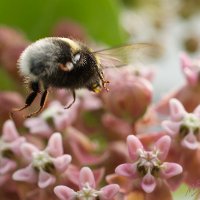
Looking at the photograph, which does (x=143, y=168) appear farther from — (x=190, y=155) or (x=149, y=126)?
(x=149, y=126)

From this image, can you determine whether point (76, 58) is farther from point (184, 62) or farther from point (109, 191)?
point (184, 62)

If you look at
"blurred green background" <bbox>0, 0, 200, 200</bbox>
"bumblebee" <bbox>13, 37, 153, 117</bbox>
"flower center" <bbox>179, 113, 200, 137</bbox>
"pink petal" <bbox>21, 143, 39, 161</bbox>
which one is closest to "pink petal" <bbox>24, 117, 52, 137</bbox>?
"pink petal" <bbox>21, 143, 39, 161</bbox>

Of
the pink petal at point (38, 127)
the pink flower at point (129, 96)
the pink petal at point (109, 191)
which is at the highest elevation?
the pink flower at point (129, 96)

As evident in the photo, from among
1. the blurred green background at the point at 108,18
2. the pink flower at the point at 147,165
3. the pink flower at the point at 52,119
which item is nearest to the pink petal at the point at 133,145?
the pink flower at the point at 147,165

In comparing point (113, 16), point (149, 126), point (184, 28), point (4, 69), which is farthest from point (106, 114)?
point (184, 28)

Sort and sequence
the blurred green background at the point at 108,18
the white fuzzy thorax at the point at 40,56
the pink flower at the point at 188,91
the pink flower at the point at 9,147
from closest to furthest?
1. the white fuzzy thorax at the point at 40,56
2. the pink flower at the point at 9,147
3. the pink flower at the point at 188,91
4. the blurred green background at the point at 108,18

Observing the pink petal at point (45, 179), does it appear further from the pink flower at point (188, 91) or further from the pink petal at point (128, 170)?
the pink flower at point (188, 91)
